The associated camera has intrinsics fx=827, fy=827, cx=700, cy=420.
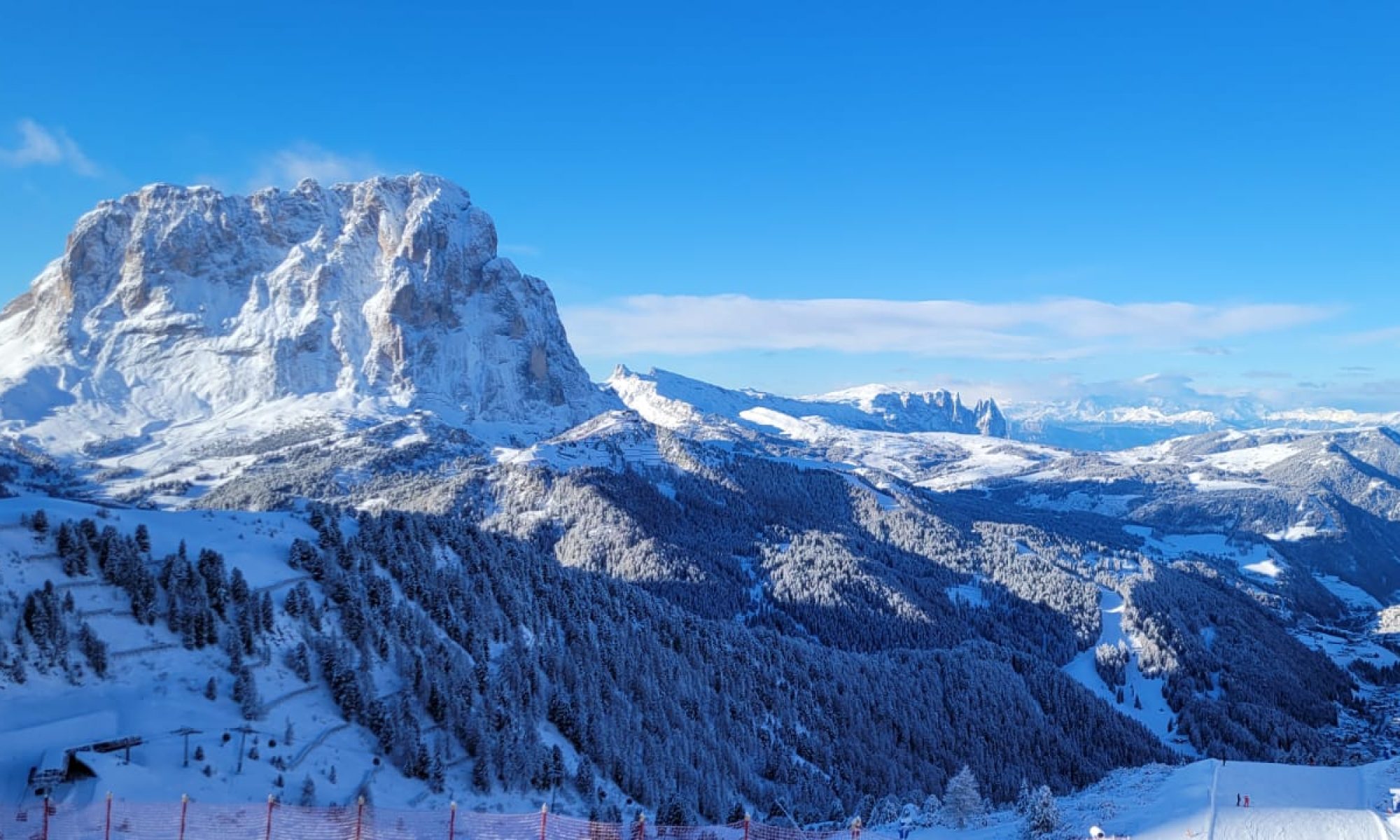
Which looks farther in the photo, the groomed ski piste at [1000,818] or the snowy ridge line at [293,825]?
the groomed ski piste at [1000,818]

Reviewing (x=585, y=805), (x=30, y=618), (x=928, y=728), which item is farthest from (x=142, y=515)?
(x=928, y=728)

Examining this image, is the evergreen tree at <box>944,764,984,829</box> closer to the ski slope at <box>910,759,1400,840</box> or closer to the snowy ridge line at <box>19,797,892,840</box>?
the ski slope at <box>910,759,1400,840</box>

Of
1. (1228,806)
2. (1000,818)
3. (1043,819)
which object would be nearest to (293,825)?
(1043,819)

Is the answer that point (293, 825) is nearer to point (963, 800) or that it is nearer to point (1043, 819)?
point (1043, 819)

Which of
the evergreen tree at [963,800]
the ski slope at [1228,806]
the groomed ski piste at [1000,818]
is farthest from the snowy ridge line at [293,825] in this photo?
the ski slope at [1228,806]

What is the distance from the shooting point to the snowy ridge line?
1366 inches

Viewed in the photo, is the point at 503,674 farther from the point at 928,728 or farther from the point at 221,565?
the point at 928,728

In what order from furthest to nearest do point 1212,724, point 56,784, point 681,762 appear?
point 1212,724 < point 681,762 < point 56,784

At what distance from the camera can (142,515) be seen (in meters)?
68.6

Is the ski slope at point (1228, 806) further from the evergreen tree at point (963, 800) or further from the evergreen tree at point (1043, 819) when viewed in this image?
the evergreen tree at point (963, 800)

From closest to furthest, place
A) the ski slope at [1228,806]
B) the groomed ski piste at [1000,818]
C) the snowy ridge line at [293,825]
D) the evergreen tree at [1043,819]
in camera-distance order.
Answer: the snowy ridge line at [293,825] → the groomed ski piste at [1000,818] → the ski slope at [1228,806] → the evergreen tree at [1043,819]

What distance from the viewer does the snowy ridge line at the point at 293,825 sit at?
34.7m

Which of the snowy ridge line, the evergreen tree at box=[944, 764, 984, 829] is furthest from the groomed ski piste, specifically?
the evergreen tree at box=[944, 764, 984, 829]

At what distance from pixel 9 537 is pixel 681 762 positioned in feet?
195
